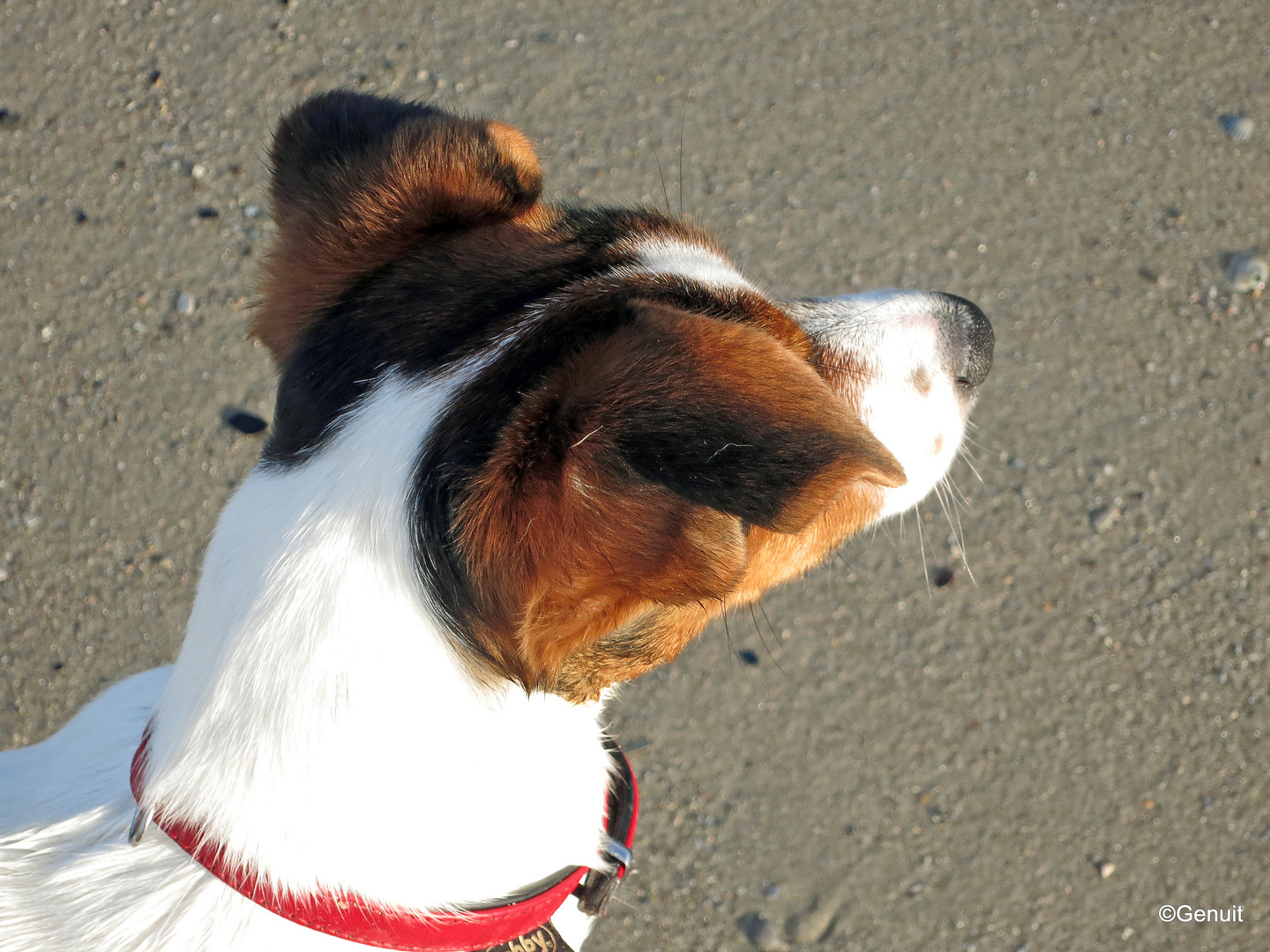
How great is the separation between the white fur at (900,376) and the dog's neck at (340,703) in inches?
38.9

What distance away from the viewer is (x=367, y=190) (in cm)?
188

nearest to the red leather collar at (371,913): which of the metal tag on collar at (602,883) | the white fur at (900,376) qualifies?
the metal tag on collar at (602,883)

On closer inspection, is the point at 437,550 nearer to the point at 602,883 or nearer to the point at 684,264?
the point at 684,264

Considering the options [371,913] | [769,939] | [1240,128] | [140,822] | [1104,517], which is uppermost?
[140,822]

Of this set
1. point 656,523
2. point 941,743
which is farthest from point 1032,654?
point 656,523

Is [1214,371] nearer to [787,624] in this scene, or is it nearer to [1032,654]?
[1032,654]

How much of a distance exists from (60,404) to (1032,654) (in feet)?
12.5

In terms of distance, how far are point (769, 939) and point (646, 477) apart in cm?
245

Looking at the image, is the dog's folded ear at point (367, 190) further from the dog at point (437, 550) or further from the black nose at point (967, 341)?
the black nose at point (967, 341)

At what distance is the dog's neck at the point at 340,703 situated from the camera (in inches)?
57.4

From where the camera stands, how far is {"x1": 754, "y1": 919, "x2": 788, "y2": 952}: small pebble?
3084 millimetres

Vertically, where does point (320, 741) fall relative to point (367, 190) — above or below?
below

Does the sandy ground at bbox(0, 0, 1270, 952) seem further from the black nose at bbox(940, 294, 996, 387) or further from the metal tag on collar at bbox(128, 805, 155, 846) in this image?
the metal tag on collar at bbox(128, 805, 155, 846)

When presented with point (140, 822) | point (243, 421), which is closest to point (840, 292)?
point (243, 421)
